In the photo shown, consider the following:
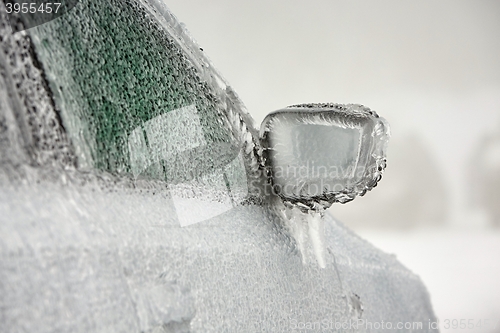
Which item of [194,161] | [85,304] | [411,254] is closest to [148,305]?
[85,304]

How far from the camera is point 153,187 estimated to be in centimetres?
58

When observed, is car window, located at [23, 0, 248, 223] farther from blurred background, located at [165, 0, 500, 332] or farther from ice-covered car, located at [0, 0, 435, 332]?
blurred background, located at [165, 0, 500, 332]

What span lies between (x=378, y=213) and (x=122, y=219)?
592 cm

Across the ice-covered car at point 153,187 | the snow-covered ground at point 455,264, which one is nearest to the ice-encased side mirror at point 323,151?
the ice-covered car at point 153,187

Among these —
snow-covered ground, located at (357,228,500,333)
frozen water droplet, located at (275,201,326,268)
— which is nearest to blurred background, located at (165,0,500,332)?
snow-covered ground, located at (357,228,500,333)

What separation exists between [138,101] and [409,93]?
6514 millimetres

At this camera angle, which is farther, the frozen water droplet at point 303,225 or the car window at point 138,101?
the frozen water droplet at point 303,225

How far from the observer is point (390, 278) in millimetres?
1073

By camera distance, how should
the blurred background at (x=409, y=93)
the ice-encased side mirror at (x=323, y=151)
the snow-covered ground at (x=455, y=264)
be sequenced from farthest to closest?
the blurred background at (x=409, y=93), the snow-covered ground at (x=455, y=264), the ice-encased side mirror at (x=323, y=151)

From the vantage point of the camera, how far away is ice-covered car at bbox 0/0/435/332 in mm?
440

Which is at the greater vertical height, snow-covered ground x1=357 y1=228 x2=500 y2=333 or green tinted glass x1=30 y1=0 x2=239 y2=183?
green tinted glass x1=30 y1=0 x2=239 y2=183

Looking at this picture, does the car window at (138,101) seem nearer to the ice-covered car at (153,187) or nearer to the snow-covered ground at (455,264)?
the ice-covered car at (153,187)

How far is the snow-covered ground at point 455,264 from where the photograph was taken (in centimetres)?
503

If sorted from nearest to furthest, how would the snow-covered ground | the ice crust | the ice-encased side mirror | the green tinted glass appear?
the ice crust
the green tinted glass
the ice-encased side mirror
the snow-covered ground
